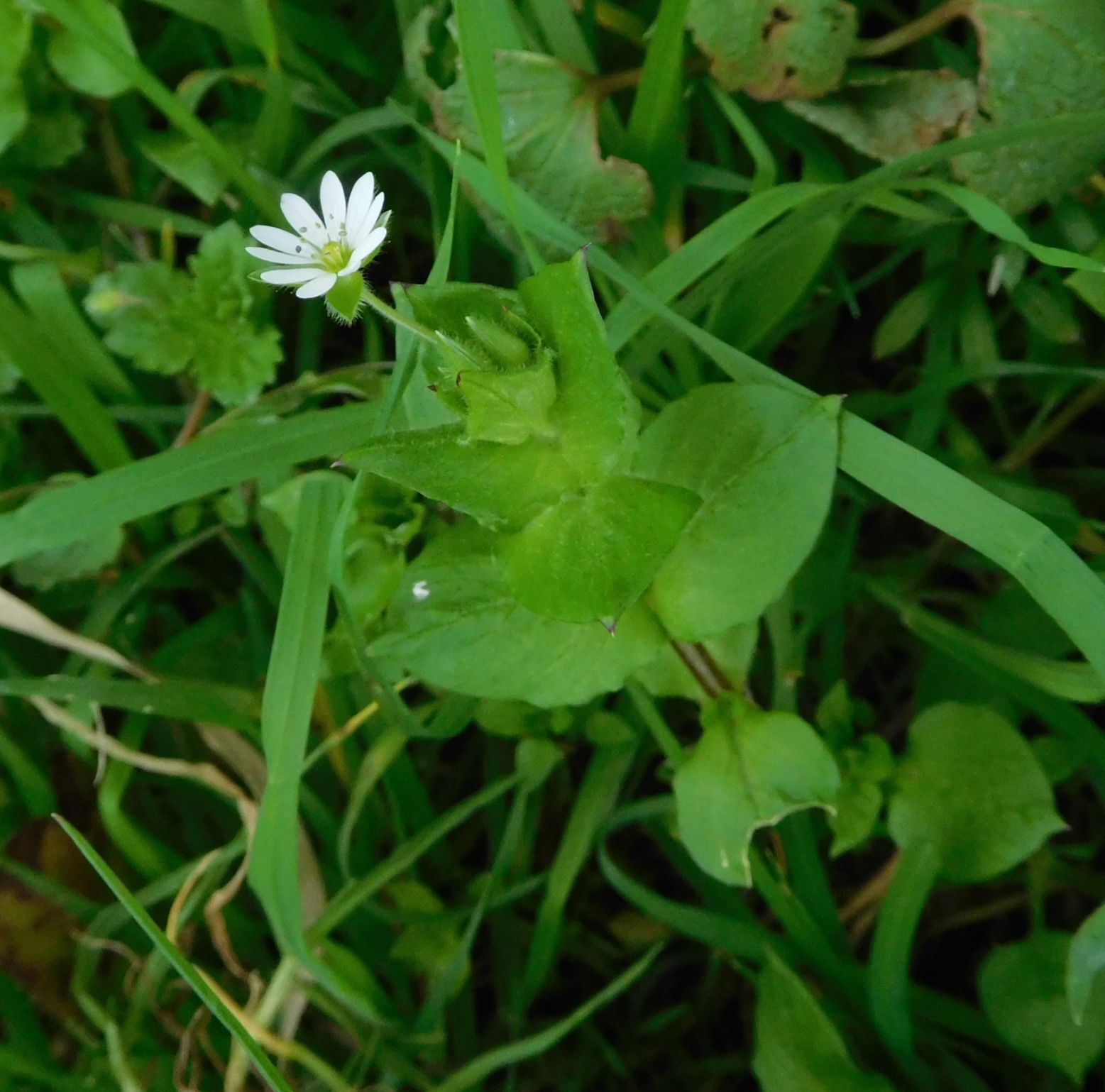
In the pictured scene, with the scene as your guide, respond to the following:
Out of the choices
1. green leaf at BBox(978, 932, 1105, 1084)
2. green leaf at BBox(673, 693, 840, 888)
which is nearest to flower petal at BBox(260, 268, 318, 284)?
green leaf at BBox(673, 693, 840, 888)

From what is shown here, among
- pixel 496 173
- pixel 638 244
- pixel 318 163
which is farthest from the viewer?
pixel 318 163

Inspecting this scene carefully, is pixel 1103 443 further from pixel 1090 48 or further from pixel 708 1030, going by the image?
pixel 708 1030

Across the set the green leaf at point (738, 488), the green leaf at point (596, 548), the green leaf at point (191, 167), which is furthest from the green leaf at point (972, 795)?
the green leaf at point (191, 167)

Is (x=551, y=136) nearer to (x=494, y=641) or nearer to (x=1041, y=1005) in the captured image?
(x=494, y=641)

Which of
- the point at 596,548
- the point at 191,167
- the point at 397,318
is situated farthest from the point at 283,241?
the point at 191,167

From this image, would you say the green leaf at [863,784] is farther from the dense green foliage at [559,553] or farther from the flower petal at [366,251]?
the flower petal at [366,251]

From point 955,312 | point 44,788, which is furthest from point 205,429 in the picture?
point 955,312
